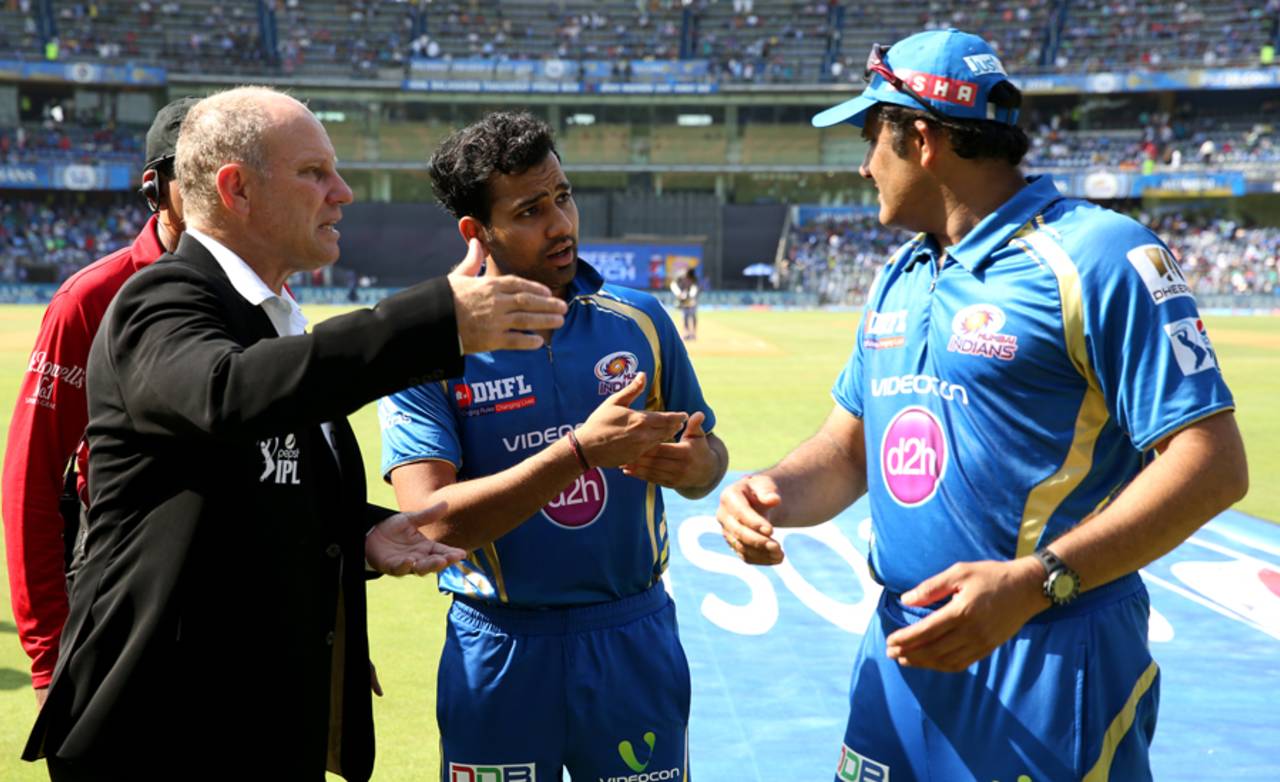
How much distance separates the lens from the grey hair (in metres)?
2.61

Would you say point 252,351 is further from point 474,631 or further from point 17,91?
point 17,91

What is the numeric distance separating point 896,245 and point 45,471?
164 feet

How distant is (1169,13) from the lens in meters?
55.7

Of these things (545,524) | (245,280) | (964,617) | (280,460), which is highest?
(245,280)

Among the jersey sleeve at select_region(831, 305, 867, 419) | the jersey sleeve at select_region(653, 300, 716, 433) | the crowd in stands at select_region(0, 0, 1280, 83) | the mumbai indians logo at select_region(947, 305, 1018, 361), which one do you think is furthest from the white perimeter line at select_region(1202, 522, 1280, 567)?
the crowd in stands at select_region(0, 0, 1280, 83)

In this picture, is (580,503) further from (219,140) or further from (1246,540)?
(1246,540)

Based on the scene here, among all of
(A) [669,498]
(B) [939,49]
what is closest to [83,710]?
(B) [939,49]

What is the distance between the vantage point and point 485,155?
11.8 feet

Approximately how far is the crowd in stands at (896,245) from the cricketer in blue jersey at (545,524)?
41.9 m

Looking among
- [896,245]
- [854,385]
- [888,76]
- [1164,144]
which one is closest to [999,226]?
[888,76]

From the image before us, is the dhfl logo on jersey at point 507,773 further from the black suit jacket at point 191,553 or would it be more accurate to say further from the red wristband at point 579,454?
the red wristband at point 579,454

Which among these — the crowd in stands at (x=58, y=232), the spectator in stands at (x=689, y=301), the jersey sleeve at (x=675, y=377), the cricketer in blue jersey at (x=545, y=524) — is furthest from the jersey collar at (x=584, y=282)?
the crowd in stands at (x=58, y=232)

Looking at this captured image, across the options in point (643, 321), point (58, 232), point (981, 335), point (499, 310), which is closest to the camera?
point (499, 310)

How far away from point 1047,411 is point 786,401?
14.2 metres
